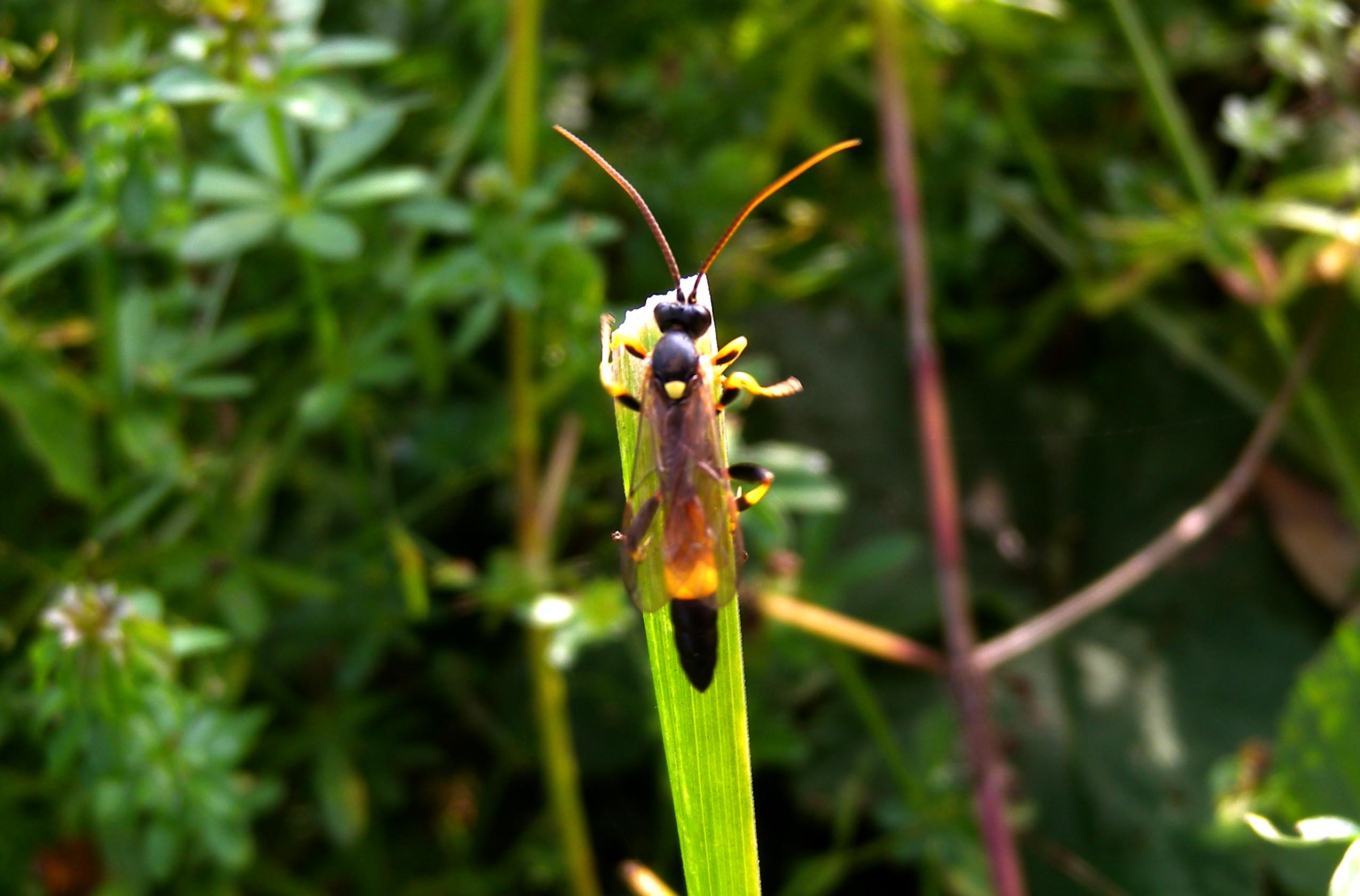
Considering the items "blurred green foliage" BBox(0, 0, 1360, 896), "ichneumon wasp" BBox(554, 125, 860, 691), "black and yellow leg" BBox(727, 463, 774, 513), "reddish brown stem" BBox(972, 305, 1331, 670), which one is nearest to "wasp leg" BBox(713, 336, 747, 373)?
"ichneumon wasp" BBox(554, 125, 860, 691)

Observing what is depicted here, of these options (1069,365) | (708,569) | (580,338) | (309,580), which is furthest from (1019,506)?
(708,569)

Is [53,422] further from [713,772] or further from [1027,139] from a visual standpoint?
[1027,139]

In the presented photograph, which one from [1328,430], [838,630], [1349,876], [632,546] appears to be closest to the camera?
[1349,876]

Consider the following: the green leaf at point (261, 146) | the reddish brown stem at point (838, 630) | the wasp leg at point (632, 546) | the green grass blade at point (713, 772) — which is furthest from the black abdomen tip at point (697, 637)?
the green leaf at point (261, 146)

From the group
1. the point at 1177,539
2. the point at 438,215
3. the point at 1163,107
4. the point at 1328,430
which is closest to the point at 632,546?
the point at 438,215

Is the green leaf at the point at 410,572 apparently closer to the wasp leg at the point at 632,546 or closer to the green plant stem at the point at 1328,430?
the wasp leg at the point at 632,546

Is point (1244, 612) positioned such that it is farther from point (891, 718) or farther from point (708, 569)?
point (708, 569)
